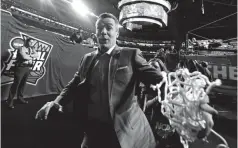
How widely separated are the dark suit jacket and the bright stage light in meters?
3.29

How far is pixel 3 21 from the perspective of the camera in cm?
346

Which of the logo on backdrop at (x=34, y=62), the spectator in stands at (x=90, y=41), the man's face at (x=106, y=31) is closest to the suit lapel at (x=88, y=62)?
the man's face at (x=106, y=31)

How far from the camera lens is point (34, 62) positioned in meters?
4.54

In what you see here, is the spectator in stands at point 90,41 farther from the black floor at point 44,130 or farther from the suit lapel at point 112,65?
the suit lapel at point 112,65

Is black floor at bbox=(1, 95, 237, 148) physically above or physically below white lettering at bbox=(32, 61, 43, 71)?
below

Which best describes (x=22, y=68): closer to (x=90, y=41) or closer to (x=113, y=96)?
(x=90, y=41)

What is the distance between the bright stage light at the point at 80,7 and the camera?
3986 mm

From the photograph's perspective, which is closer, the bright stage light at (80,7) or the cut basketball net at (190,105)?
the cut basketball net at (190,105)

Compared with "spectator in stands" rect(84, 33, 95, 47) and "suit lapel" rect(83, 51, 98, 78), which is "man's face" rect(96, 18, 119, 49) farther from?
"spectator in stands" rect(84, 33, 95, 47)

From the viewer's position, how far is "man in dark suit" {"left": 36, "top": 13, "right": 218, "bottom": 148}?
115cm

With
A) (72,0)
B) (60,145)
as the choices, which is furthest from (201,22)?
(60,145)

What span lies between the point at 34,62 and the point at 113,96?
13.6 feet

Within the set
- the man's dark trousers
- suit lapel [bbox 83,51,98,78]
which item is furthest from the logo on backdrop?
suit lapel [bbox 83,51,98,78]

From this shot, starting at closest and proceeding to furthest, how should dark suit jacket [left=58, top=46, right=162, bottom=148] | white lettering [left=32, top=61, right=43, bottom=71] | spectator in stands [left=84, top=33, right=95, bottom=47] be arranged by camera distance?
1. dark suit jacket [left=58, top=46, right=162, bottom=148]
2. white lettering [left=32, top=61, right=43, bottom=71]
3. spectator in stands [left=84, top=33, right=95, bottom=47]
